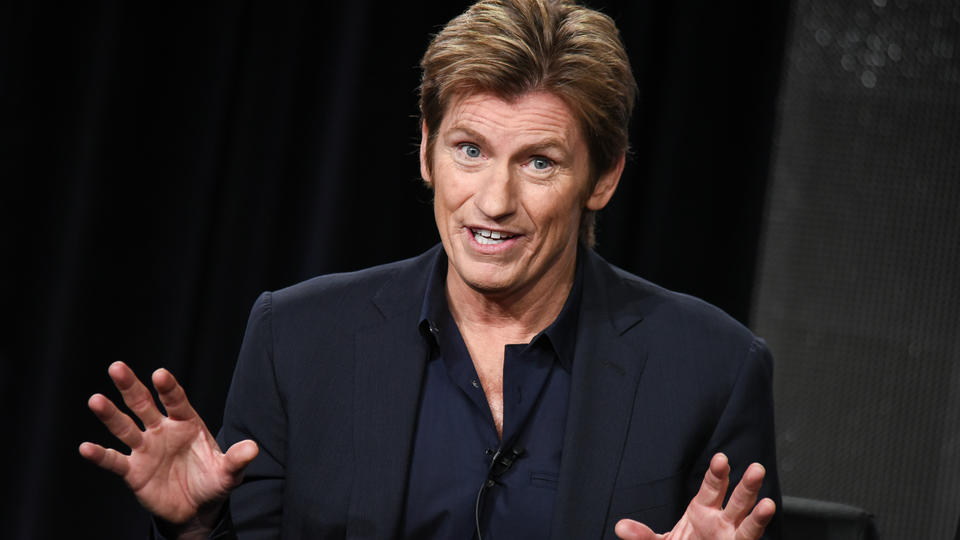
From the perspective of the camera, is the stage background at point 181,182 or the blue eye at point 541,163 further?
the stage background at point 181,182

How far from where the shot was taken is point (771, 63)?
3.12 meters

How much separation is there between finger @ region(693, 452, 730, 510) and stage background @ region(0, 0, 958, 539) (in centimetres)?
145

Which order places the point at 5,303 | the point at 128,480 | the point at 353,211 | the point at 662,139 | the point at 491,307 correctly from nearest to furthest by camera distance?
the point at 128,480, the point at 491,307, the point at 5,303, the point at 353,211, the point at 662,139

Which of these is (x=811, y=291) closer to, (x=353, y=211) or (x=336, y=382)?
(x=353, y=211)

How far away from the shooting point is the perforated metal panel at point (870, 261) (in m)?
3.11

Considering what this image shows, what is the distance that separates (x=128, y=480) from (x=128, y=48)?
1336 mm

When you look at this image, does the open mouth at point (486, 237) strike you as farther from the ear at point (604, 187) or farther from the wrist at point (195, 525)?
the wrist at point (195, 525)

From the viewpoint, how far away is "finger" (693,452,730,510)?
146 centimetres

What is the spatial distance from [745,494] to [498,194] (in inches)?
23.6

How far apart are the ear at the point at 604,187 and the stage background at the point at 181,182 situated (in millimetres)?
952

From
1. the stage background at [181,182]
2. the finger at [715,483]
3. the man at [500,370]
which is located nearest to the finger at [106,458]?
the man at [500,370]

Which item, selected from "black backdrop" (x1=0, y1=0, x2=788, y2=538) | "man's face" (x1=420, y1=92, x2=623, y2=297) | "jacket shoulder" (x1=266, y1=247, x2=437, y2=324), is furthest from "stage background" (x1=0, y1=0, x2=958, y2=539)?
"man's face" (x1=420, y1=92, x2=623, y2=297)

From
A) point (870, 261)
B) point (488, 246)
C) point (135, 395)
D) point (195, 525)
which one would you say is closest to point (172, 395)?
point (135, 395)

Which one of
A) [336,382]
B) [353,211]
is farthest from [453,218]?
[353,211]
